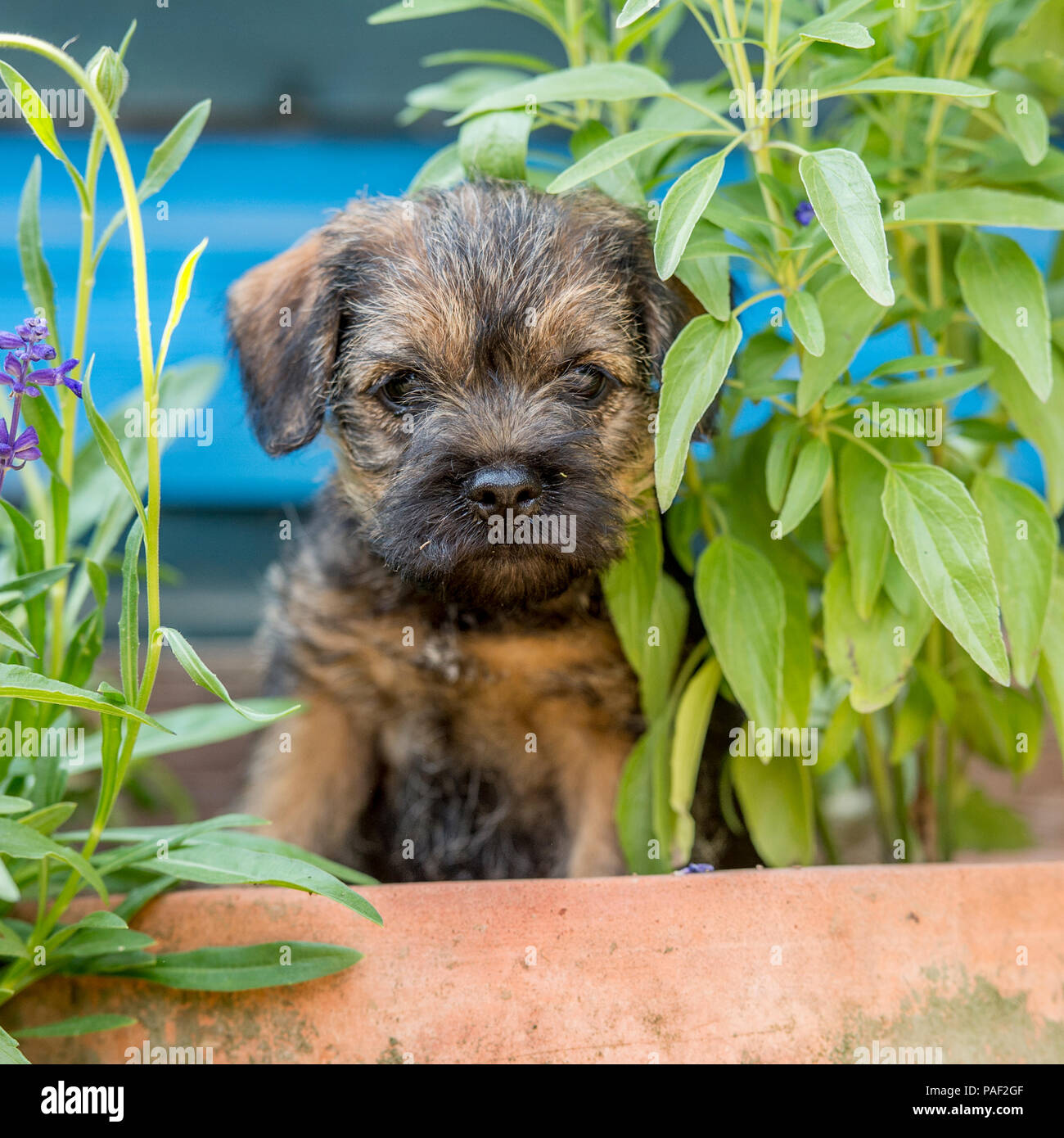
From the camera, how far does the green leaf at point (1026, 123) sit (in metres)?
1.38

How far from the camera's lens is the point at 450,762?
76.9 inches

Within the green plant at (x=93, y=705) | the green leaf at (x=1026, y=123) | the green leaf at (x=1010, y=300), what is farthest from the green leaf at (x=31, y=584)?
the green leaf at (x=1026, y=123)

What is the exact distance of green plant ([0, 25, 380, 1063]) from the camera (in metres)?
1.15

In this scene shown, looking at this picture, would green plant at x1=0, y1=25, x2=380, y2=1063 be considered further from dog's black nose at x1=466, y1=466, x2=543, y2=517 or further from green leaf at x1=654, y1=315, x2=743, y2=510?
green leaf at x1=654, y1=315, x2=743, y2=510

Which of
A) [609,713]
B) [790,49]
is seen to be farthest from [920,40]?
[609,713]

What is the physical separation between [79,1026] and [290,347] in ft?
3.20

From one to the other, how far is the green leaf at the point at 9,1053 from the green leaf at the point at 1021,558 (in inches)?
44.8

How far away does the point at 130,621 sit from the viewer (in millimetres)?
1196

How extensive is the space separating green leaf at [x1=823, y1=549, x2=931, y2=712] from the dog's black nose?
0.41 metres

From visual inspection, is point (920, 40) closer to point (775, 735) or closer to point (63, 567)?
point (775, 735)

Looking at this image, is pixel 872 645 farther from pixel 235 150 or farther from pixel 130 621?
pixel 235 150

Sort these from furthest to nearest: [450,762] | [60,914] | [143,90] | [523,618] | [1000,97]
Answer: [143,90], [450,762], [523,618], [1000,97], [60,914]

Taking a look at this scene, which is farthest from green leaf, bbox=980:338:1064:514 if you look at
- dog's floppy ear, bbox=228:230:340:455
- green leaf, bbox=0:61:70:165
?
green leaf, bbox=0:61:70:165
